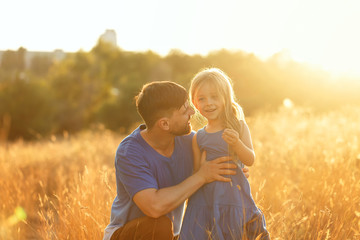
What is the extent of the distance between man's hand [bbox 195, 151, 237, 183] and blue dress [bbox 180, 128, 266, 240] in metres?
0.09

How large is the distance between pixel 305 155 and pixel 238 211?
2843mm

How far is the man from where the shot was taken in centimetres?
A: 268

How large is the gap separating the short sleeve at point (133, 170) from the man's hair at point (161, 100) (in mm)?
289

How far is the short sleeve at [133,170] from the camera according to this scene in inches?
107

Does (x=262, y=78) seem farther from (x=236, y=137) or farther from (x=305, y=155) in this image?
(x=236, y=137)

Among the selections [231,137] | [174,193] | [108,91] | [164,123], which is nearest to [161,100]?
[164,123]

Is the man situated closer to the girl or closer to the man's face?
the man's face

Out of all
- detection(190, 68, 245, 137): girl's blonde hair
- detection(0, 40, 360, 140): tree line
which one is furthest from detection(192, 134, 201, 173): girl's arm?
detection(0, 40, 360, 140): tree line

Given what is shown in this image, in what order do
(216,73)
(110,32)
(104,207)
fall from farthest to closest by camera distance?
(110,32), (104,207), (216,73)

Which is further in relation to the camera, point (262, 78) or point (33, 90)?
point (33, 90)

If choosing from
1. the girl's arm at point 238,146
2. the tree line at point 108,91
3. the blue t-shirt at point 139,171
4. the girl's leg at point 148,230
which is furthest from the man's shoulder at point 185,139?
the tree line at point 108,91

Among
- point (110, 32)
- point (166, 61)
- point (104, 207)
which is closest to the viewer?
point (104, 207)

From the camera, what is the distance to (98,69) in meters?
42.2

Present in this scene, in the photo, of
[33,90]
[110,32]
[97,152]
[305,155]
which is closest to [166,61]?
[33,90]
